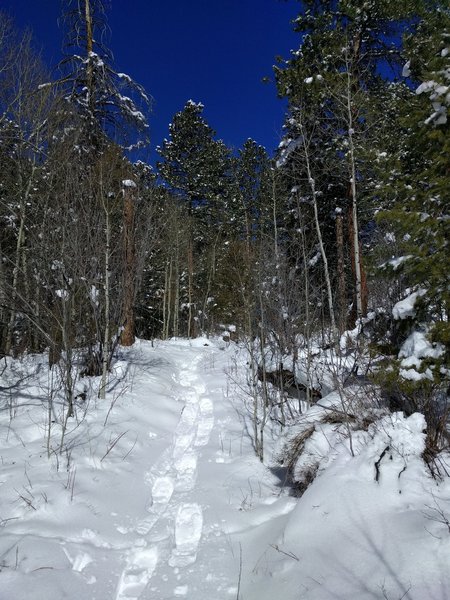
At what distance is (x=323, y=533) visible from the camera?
3.35 meters

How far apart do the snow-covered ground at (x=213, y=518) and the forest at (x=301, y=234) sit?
0.32 m

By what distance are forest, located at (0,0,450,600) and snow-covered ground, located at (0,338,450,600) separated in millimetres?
321

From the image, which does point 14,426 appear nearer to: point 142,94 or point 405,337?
point 405,337

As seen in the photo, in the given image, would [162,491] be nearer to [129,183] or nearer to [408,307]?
[408,307]

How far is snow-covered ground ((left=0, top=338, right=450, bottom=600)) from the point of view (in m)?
2.93

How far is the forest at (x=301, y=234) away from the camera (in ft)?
14.8

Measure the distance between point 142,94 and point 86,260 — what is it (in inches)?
281

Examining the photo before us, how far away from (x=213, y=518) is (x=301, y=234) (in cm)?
757

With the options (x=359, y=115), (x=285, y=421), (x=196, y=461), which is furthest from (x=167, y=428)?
(x=359, y=115)

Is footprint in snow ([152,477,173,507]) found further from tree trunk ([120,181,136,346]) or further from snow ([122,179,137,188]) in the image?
snow ([122,179,137,188])

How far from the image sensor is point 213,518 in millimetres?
4453

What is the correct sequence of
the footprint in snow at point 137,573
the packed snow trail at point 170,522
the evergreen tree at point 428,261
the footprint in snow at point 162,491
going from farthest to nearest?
the footprint in snow at point 162,491, the evergreen tree at point 428,261, the packed snow trail at point 170,522, the footprint in snow at point 137,573

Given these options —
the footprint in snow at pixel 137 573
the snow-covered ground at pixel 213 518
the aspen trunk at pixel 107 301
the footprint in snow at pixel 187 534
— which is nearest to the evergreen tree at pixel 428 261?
the snow-covered ground at pixel 213 518

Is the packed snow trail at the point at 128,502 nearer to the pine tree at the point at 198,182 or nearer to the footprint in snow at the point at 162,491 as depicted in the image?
the footprint in snow at the point at 162,491
